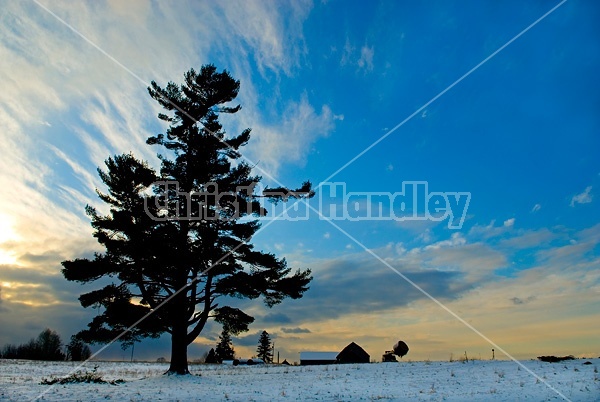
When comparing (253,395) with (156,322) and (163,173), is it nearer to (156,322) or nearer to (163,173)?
(156,322)

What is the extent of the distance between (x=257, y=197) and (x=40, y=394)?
14001mm

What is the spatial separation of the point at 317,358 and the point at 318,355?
1.21m

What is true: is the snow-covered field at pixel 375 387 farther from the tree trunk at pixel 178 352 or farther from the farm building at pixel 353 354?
the farm building at pixel 353 354

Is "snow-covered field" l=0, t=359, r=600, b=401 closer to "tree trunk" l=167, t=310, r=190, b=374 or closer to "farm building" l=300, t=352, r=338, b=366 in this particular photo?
"tree trunk" l=167, t=310, r=190, b=374

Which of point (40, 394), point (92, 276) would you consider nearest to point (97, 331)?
point (92, 276)

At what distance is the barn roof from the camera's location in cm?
7081

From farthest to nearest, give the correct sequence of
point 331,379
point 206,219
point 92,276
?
point 206,219
point 92,276
point 331,379

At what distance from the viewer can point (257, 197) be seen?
2395 cm

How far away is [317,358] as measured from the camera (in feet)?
233

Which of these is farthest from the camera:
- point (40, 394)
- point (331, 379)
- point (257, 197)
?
point (257, 197)

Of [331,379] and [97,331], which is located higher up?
[97,331]

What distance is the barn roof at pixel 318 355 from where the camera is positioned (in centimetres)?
7081

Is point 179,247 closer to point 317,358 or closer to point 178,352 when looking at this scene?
point 178,352

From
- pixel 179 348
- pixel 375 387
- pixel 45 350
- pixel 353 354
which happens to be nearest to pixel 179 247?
pixel 179 348
